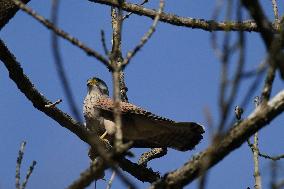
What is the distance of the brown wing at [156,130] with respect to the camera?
5090mm

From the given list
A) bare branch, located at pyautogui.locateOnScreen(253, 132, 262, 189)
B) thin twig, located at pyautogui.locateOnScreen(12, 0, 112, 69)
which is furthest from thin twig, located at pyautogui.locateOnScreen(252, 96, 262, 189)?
thin twig, located at pyautogui.locateOnScreen(12, 0, 112, 69)

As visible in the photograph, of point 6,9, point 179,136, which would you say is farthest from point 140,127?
point 6,9

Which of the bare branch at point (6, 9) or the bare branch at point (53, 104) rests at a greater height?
the bare branch at point (6, 9)

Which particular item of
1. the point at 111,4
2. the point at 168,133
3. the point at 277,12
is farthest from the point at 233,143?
the point at 168,133

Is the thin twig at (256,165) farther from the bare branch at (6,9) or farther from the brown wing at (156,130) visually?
the bare branch at (6,9)

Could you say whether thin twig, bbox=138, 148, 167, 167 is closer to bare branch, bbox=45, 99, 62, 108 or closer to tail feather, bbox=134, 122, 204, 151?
tail feather, bbox=134, 122, 204, 151

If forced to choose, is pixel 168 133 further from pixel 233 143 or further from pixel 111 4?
pixel 233 143

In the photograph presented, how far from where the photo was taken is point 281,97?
2.14 meters

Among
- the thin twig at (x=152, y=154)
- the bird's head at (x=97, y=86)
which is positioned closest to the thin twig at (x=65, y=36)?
the thin twig at (x=152, y=154)

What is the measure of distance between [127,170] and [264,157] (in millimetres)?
1193

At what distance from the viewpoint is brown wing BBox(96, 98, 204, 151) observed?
5090 millimetres

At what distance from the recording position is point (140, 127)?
5.66 m

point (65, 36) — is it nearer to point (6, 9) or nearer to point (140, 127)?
point (6, 9)

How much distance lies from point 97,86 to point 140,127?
1.68m
